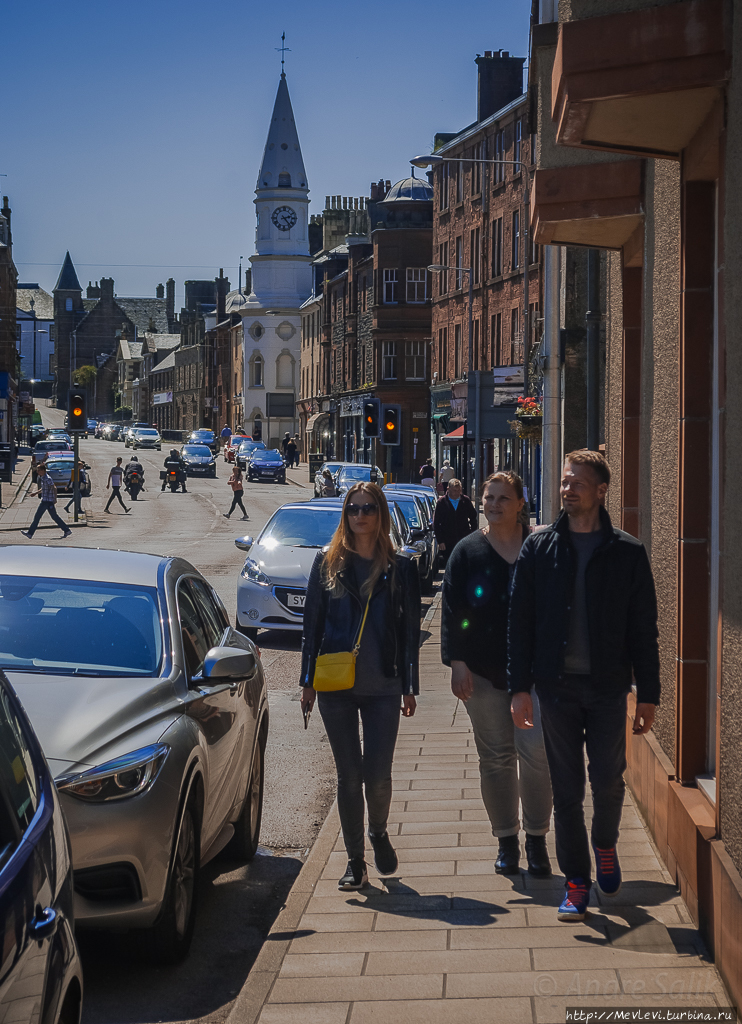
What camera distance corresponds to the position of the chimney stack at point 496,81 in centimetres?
5244

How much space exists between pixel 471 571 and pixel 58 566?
1921mm

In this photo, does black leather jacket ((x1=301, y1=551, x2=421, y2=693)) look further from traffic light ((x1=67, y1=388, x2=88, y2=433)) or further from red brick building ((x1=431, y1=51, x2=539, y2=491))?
red brick building ((x1=431, y1=51, x2=539, y2=491))

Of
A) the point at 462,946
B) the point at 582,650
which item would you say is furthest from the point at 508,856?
the point at 582,650

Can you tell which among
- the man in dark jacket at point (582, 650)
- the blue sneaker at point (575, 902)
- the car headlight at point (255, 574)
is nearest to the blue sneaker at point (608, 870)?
the man in dark jacket at point (582, 650)

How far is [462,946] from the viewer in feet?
15.9

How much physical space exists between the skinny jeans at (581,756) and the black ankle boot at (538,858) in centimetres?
59

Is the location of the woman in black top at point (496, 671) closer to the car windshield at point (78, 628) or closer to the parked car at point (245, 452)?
the car windshield at point (78, 628)

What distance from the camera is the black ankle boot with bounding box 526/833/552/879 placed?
19.1 feet

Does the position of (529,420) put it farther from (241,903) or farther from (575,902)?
(575,902)

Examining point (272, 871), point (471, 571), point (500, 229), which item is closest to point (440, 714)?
point (272, 871)

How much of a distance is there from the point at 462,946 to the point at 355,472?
3903cm

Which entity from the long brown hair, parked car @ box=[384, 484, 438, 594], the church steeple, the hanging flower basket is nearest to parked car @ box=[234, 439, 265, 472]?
the church steeple

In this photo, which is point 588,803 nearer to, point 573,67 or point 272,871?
point 272,871

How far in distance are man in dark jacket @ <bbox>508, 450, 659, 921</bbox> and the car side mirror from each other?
114cm
